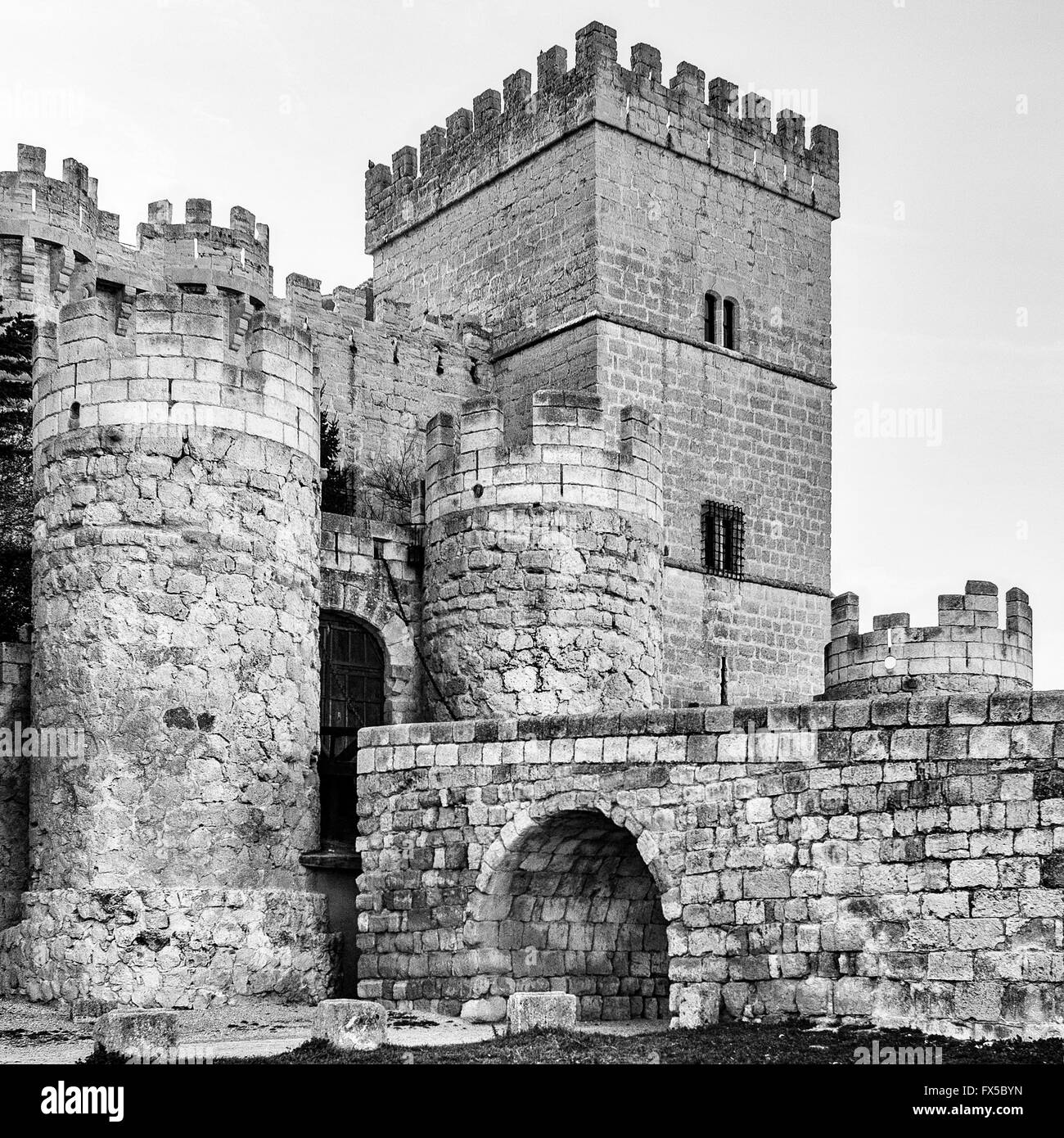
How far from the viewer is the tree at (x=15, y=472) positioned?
21.6 meters

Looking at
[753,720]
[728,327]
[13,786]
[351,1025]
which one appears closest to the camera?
[351,1025]

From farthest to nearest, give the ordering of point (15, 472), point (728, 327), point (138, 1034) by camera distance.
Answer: point (728, 327) < point (15, 472) < point (138, 1034)

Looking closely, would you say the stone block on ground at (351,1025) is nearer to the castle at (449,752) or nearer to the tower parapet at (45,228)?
the castle at (449,752)

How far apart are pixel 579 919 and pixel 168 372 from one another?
19.8 feet

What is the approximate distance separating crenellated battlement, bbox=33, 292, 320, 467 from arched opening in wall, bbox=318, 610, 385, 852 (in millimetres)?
2701

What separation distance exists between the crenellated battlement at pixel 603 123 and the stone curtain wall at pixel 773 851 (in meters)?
17.4

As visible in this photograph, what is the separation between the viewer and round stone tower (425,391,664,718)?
63.8 ft

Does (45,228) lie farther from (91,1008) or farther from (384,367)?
(91,1008)

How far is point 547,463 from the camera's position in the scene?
775 inches

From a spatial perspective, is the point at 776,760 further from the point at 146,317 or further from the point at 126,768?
the point at 146,317

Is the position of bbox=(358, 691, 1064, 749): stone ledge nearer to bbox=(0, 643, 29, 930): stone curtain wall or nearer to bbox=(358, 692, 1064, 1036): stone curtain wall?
bbox=(358, 692, 1064, 1036): stone curtain wall

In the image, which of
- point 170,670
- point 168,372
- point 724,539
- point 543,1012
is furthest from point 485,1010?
point 724,539

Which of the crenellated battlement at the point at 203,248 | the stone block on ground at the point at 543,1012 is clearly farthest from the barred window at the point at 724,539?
the stone block on ground at the point at 543,1012

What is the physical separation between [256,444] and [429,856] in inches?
158
